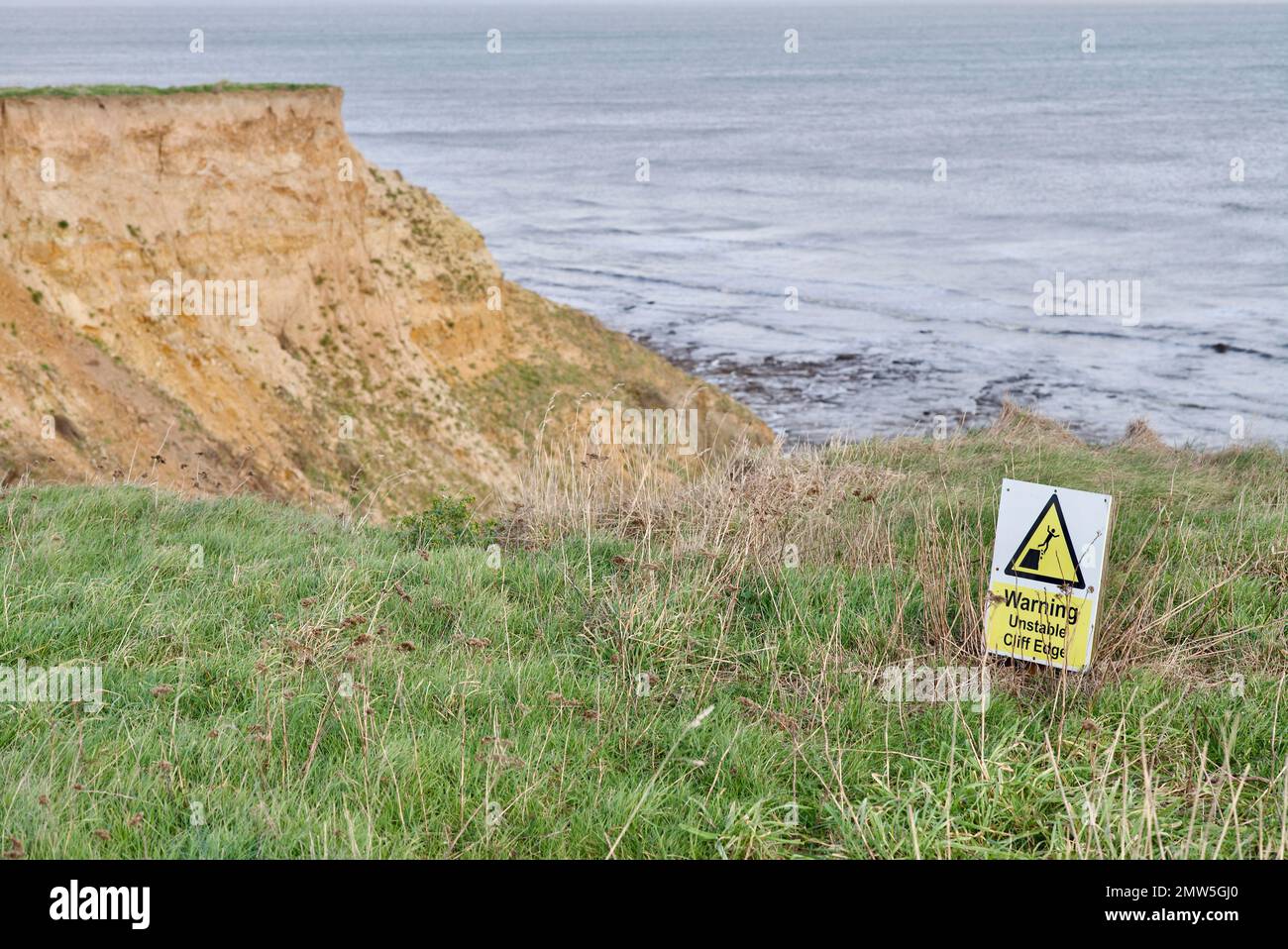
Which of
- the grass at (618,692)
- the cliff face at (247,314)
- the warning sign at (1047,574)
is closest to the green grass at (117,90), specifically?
the cliff face at (247,314)

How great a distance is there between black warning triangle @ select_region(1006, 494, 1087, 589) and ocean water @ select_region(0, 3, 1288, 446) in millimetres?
17295

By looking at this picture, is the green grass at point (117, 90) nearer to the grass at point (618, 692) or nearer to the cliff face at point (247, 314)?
the cliff face at point (247, 314)

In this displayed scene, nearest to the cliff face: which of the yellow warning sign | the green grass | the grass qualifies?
the green grass

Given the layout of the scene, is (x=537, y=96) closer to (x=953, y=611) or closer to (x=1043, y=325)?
(x=1043, y=325)

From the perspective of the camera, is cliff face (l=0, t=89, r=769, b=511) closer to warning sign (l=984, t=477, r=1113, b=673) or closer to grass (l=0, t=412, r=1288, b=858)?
grass (l=0, t=412, r=1288, b=858)

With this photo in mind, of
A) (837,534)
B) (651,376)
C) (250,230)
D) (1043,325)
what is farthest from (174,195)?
(1043,325)

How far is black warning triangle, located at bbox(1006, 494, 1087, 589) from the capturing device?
16.0 feet

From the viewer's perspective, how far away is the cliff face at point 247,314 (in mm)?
15977

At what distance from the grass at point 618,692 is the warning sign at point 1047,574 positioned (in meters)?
0.15

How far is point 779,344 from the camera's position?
118 ft

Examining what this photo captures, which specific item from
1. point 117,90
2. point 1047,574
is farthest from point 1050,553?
point 117,90

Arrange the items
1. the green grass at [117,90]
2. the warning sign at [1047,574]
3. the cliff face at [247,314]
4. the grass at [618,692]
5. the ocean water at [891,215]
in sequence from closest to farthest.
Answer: the grass at [618,692] → the warning sign at [1047,574] → the cliff face at [247,314] → the green grass at [117,90] → the ocean water at [891,215]

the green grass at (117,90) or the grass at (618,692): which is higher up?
the green grass at (117,90)
